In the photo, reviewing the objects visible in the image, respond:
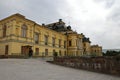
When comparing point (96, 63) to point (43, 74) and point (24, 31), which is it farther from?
point (24, 31)

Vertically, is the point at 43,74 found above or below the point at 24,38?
below

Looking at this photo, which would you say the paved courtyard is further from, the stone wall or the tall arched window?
the tall arched window

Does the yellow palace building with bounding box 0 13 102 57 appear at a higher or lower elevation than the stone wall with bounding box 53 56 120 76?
higher

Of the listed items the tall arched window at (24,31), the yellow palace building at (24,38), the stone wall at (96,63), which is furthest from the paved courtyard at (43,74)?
the tall arched window at (24,31)

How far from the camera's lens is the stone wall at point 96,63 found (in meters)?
14.4

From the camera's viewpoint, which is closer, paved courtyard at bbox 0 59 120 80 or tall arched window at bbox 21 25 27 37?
paved courtyard at bbox 0 59 120 80

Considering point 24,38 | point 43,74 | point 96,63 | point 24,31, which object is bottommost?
point 43,74

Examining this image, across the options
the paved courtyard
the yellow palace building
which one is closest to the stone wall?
the paved courtyard

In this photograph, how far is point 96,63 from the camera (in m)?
16.3

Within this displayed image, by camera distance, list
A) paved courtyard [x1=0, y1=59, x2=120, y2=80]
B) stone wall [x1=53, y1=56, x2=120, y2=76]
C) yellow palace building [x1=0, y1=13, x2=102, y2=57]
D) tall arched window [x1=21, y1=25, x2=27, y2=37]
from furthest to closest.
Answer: tall arched window [x1=21, y1=25, x2=27, y2=37], yellow palace building [x1=0, y1=13, x2=102, y2=57], stone wall [x1=53, y1=56, x2=120, y2=76], paved courtyard [x1=0, y1=59, x2=120, y2=80]

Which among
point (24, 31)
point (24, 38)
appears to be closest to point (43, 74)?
point (24, 38)

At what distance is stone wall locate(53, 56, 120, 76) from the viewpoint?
1441cm

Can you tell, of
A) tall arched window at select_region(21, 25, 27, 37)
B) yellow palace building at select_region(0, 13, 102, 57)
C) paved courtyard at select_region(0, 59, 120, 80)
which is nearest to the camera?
paved courtyard at select_region(0, 59, 120, 80)

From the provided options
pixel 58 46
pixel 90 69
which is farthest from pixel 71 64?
pixel 58 46
